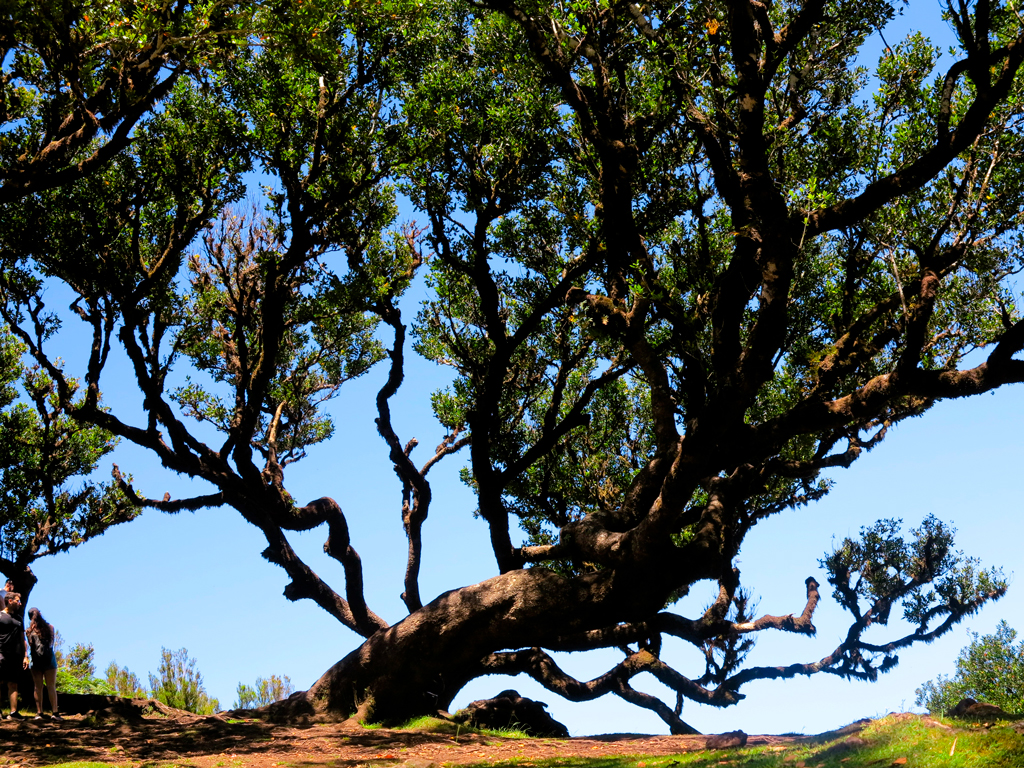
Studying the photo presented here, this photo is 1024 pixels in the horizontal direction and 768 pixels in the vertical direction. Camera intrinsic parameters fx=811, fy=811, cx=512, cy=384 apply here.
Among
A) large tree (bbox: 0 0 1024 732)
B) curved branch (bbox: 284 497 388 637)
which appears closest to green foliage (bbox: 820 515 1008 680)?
large tree (bbox: 0 0 1024 732)

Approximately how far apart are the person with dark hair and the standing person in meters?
0.55

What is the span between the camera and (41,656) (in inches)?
586

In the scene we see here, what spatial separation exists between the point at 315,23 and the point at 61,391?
949 centimetres

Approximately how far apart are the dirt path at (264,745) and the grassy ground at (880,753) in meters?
0.72

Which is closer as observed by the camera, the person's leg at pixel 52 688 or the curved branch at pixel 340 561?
the person's leg at pixel 52 688

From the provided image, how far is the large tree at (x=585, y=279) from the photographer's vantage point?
1212cm

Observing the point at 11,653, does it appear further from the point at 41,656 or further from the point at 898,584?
the point at 898,584

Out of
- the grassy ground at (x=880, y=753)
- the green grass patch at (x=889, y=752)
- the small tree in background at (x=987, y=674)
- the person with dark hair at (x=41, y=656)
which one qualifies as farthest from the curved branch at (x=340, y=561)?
the small tree in background at (x=987, y=674)

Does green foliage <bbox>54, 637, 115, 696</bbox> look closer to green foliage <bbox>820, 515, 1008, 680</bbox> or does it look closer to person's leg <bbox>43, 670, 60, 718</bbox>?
person's leg <bbox>43, 670, 60, 718</bbox>

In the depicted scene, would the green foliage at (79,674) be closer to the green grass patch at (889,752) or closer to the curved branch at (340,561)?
the curved branch at (340,561)

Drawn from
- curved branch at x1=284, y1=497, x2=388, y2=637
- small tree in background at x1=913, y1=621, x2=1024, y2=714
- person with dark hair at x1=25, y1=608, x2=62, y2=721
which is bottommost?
small tree in background at x1=913, y1=621, x2=1024, y2=714

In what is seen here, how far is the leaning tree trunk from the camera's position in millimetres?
14688

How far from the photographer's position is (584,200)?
51.6 ft

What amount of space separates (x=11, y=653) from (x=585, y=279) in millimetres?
13016
